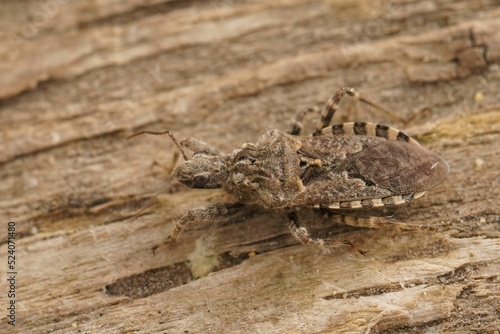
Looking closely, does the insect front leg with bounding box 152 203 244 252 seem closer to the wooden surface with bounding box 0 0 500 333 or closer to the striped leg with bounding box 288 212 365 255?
the wooden surface with bounding box 0 0 500 333

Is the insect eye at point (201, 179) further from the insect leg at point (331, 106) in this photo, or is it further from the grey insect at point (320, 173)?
the insect leg at point (331, 106)

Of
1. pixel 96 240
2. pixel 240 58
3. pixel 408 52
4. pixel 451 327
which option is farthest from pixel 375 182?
pixel 96 240

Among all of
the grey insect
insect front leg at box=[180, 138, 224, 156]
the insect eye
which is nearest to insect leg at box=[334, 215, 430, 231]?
the grey insect

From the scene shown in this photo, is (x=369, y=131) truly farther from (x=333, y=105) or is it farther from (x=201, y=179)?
(x=201, y=179)

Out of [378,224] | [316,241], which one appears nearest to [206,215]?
[316,241]

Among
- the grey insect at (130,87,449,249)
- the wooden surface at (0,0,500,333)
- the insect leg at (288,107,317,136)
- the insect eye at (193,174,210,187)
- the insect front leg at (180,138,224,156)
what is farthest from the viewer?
the insect leg at (288,107,317,136)

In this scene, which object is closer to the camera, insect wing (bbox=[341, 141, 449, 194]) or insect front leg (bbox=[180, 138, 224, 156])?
insect wing (bbox=[341, 141, 449, 194])

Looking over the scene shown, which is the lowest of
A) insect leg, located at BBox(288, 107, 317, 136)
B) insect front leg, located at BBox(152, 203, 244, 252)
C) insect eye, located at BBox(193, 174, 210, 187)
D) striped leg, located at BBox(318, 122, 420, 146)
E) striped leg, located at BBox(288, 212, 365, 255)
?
striped leg, located at BBox(288, 212, 365, 255)

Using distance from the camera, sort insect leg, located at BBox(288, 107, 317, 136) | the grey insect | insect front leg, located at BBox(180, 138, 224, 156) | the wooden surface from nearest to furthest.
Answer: the wooden surface < the grey insect < insect front leg, located at BBox(180, 138, 224, 156) < insect leg, located at BBox(288, 107, 317, 136)
